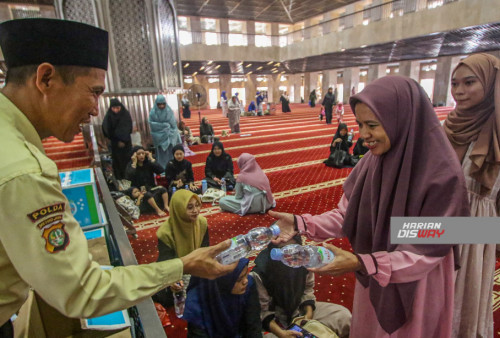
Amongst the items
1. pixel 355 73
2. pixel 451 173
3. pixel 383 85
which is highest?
pixel 355 73

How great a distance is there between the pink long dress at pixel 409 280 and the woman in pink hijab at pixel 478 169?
1.21 feet

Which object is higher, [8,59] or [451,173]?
[8,59]

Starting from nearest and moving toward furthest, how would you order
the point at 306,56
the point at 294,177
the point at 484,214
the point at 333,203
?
the point at 484,214, the point at 333,203, the point at 294,177, the point at 306,56

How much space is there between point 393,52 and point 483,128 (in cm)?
1347

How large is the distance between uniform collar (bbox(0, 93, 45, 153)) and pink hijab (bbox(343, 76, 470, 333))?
91 cm

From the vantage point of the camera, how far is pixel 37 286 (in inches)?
23.5

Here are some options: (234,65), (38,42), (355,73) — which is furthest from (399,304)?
(355,73)

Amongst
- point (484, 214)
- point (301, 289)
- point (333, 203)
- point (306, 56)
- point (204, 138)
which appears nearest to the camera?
point (484, 214)

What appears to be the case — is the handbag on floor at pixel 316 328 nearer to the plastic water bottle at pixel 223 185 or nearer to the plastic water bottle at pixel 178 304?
the plastic water bottle at pixel 178 304

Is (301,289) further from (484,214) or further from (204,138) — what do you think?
(204,138)

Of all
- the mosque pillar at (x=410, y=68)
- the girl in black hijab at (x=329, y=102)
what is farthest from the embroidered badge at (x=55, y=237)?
the mosque pillar at (x=410, y=68)

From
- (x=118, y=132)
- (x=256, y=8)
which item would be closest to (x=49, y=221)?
(x=118, y=132)

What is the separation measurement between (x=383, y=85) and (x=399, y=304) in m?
0.72

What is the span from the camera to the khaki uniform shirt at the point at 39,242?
0.57 meters
